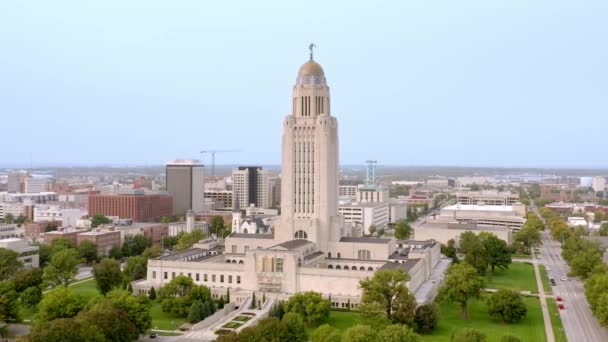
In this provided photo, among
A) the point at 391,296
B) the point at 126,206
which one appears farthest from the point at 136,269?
the point at 126,206

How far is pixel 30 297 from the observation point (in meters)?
67.7

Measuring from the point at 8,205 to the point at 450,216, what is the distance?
12331 cm

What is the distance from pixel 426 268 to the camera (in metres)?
88.9

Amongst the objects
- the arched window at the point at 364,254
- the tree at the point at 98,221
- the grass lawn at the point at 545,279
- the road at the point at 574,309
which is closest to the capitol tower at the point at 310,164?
the arched window at the point at 364,254

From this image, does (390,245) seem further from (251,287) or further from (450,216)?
(450,216)

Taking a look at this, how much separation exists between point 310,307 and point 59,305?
2435 centimetres

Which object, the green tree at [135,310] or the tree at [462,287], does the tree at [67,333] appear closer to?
the green tree at [135,310]

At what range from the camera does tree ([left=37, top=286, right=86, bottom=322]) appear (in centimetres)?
5862

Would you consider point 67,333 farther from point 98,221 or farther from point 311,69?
point 98,221

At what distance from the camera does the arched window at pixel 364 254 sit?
87250mm

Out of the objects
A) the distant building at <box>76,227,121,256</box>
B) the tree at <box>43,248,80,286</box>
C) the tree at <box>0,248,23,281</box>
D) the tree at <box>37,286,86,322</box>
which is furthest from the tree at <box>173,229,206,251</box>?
the tree at <box>37,286,86,322</box>

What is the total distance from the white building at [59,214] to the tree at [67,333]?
372 ft

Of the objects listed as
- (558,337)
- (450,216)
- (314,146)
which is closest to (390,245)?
(314,146)

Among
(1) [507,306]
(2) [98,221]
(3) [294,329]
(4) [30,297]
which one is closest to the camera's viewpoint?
(3) [294,329]
